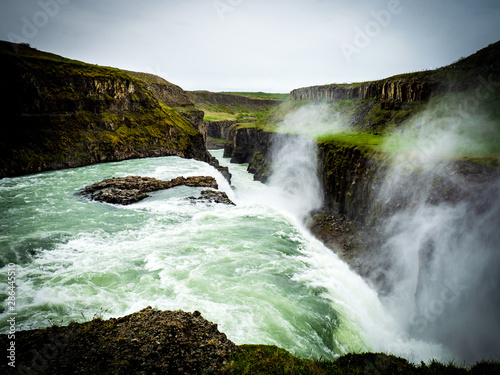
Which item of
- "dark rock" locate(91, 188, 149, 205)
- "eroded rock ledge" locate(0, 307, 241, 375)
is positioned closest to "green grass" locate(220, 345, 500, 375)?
"eroded rock ledge" locate(0, 307, 241, 375)

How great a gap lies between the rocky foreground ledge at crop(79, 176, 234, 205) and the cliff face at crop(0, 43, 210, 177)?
15.0 meters

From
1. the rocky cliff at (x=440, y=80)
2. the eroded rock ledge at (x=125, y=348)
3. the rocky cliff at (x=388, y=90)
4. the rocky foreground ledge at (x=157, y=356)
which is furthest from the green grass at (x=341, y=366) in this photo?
the rocky cliff at (x=388, y=90)

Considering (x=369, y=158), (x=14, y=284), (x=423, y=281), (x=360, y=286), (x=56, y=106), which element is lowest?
(x=360, y=286)

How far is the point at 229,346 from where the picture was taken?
6664 mm

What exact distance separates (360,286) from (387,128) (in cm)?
2288

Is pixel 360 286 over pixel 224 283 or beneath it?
beneath

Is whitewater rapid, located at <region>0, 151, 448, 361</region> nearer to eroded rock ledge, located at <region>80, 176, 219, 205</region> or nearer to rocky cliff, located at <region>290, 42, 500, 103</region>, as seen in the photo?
eroded rock ledge, located at <region>80, 176, 219, 205</region>

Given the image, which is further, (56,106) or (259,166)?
(259,166)

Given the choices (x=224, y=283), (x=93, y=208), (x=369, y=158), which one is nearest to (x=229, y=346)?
(x=224, y=283)

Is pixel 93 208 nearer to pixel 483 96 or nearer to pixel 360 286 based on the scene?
pixel 360 286

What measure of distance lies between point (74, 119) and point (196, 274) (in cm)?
4495

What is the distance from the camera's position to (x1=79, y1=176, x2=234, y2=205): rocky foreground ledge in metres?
24.7

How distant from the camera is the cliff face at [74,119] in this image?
36.5m

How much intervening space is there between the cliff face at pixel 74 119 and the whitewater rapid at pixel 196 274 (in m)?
17.0
